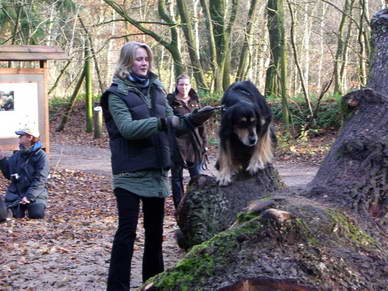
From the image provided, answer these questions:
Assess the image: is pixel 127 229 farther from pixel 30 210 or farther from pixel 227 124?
pixel 30 210

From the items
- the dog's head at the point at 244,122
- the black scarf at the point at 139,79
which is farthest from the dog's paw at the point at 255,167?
the black scarf at the point at 139,79

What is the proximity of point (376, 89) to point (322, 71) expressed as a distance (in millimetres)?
35069

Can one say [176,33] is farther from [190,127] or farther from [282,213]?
[282,213]

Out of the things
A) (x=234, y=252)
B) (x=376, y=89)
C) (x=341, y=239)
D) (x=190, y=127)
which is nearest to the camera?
(x=234, y=252)

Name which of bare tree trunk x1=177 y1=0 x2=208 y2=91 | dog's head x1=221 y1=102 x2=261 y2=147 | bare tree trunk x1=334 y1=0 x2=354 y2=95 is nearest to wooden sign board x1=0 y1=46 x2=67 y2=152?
dog's head x1=221 y1=102 x2=261 y2=147

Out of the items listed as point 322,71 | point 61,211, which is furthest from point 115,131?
point 322,71

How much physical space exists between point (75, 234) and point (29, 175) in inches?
59.6

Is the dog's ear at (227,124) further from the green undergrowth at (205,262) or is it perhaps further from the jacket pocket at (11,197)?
the jacket pocket at (11,197)

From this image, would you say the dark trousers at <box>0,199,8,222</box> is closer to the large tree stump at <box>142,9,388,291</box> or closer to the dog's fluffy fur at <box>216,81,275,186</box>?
the dog's fluffy fur at <box>216,81,275,186</box>

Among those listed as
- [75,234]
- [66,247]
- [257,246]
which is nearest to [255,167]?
[66,247]

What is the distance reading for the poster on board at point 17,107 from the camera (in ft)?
35.7

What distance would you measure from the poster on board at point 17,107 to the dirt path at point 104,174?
2.73m

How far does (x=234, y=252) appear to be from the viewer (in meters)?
2.78

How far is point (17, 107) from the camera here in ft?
36.5
